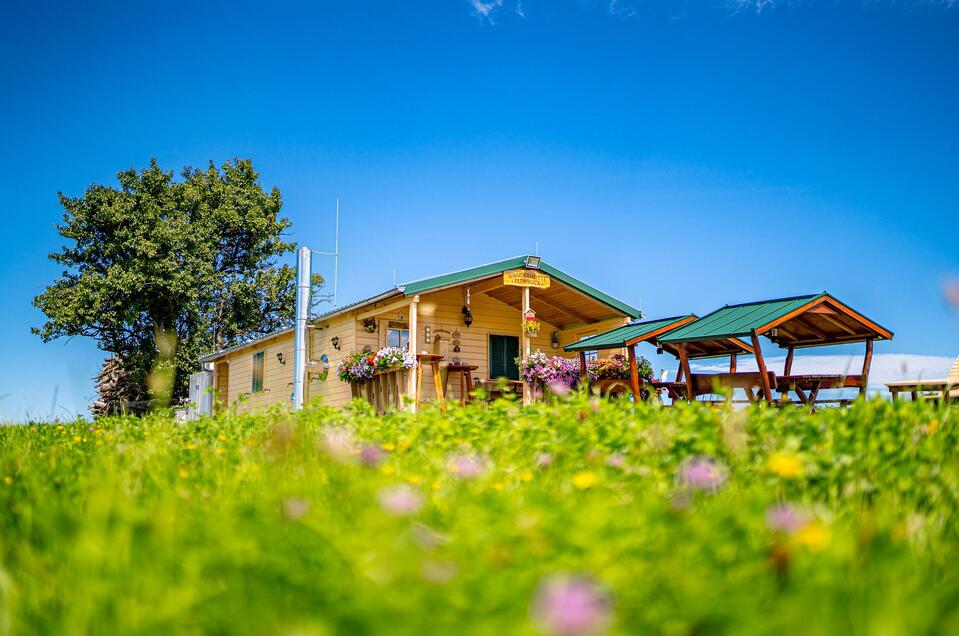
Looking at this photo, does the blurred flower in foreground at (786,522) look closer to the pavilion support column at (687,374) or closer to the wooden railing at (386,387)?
the pavilion support column at (687,374)

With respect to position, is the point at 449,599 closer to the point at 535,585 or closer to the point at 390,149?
the point at 535,585

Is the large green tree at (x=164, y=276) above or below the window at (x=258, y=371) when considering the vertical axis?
above

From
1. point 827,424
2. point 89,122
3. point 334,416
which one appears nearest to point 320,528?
point 827,424

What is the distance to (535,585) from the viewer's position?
159 cm

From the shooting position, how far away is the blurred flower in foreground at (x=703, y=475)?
7.47ft

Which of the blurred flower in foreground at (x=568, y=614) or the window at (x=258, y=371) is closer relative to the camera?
the blurred flower in foreground at (x=568, y=614)

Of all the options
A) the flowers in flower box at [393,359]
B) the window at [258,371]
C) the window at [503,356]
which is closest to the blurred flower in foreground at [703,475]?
the flowers in flower box at [393,359]

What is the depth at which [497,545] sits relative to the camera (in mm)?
1837

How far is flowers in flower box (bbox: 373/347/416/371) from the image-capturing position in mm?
13843

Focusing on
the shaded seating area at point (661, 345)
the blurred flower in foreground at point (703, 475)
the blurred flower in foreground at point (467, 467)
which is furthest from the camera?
the shaded seating area at point (661, 345)

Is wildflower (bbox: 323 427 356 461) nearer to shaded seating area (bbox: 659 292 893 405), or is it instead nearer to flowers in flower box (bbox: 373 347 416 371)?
shaded seating area (bbox: 659 292 893 405)

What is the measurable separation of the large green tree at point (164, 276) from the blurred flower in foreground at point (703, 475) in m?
26.2

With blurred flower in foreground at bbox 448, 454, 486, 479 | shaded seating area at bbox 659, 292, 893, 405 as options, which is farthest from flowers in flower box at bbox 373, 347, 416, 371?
blurred flower in foreground at bbox 448, 454, 486, 479

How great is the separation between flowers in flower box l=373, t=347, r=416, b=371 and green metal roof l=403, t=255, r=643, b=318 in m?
1.21
